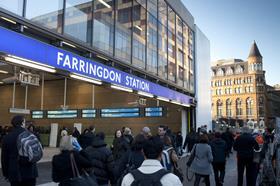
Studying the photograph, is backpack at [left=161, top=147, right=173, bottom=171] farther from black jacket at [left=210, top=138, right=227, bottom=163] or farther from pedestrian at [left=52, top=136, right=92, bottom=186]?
black jacket at [left=210, top=138, right=227, bottom=163]

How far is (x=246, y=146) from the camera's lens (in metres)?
8.91

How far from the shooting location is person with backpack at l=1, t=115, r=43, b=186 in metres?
4.97

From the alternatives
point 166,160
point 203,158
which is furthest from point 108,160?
point 203,158

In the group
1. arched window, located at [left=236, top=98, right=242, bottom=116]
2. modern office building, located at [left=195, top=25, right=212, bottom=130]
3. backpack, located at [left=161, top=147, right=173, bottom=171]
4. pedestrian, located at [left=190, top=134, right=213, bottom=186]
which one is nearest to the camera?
backpack, located at [left=161, top=147, right=173, bottom=171]

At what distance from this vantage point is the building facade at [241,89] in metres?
112

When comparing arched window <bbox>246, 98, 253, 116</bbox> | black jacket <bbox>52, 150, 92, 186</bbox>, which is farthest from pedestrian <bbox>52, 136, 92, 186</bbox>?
arched window <bbox>246, 98, 253, 116</bbox>

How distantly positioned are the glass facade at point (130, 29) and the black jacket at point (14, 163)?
14.5 ft

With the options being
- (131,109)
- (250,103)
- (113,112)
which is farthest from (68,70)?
(250,103)

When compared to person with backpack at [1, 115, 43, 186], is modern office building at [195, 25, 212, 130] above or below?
above

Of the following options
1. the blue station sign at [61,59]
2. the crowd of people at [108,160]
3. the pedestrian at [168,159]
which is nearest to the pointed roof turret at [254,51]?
the blue station sign at [61,59]

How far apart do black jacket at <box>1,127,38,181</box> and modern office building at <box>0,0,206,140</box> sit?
359 centimetres

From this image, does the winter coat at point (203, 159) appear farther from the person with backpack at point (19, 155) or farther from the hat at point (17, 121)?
the hat at point (17, 121)

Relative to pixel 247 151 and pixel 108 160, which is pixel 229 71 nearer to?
pixel 247 151

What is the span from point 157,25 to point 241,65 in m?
107
